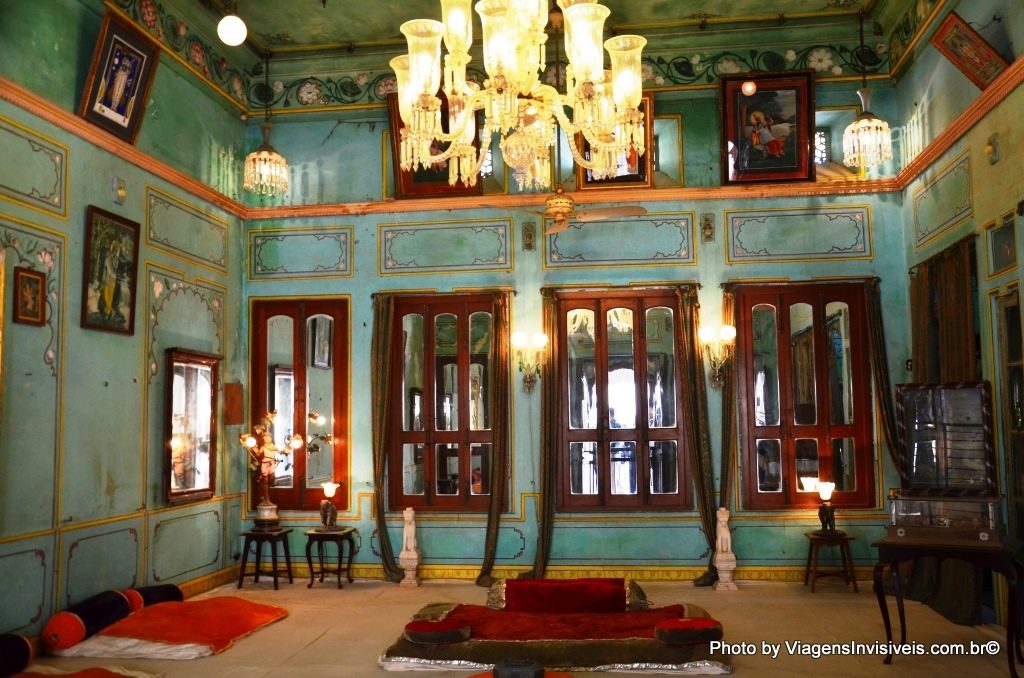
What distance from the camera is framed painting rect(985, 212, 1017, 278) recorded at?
6.64 meters

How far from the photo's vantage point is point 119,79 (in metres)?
7.32

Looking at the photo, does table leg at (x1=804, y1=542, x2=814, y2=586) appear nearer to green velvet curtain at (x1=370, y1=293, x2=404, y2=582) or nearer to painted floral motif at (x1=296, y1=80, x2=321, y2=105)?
green velvet curtain at (x1=370, y1=293, x2=404, y2=582)

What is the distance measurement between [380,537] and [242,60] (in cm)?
533

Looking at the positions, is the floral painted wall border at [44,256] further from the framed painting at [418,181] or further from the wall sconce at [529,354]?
the wall sconce at [529,354]

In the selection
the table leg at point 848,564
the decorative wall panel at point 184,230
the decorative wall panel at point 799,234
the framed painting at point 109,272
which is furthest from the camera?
the decorative wall panel at point 799,234

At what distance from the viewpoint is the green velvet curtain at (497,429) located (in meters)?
9.20

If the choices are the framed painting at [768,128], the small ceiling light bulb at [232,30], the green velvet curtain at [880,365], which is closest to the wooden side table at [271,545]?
the small ceiling light bulb at [232,30]

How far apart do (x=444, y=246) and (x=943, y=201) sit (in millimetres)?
4897

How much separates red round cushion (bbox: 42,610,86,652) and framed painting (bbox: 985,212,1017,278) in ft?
23.7

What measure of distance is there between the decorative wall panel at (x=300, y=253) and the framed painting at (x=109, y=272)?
7.24 ft

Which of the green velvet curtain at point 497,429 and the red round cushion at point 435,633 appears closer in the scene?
the red round cushion at point 435,633

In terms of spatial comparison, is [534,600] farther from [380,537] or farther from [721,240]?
[721,240]

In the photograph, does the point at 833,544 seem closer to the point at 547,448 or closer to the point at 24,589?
the point at 547,448

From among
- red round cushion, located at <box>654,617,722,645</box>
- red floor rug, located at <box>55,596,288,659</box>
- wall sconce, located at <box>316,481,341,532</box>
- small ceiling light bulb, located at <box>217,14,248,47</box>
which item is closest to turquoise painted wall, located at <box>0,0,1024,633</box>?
→ wall sconce, located at <box>316,481,341,532</box>
